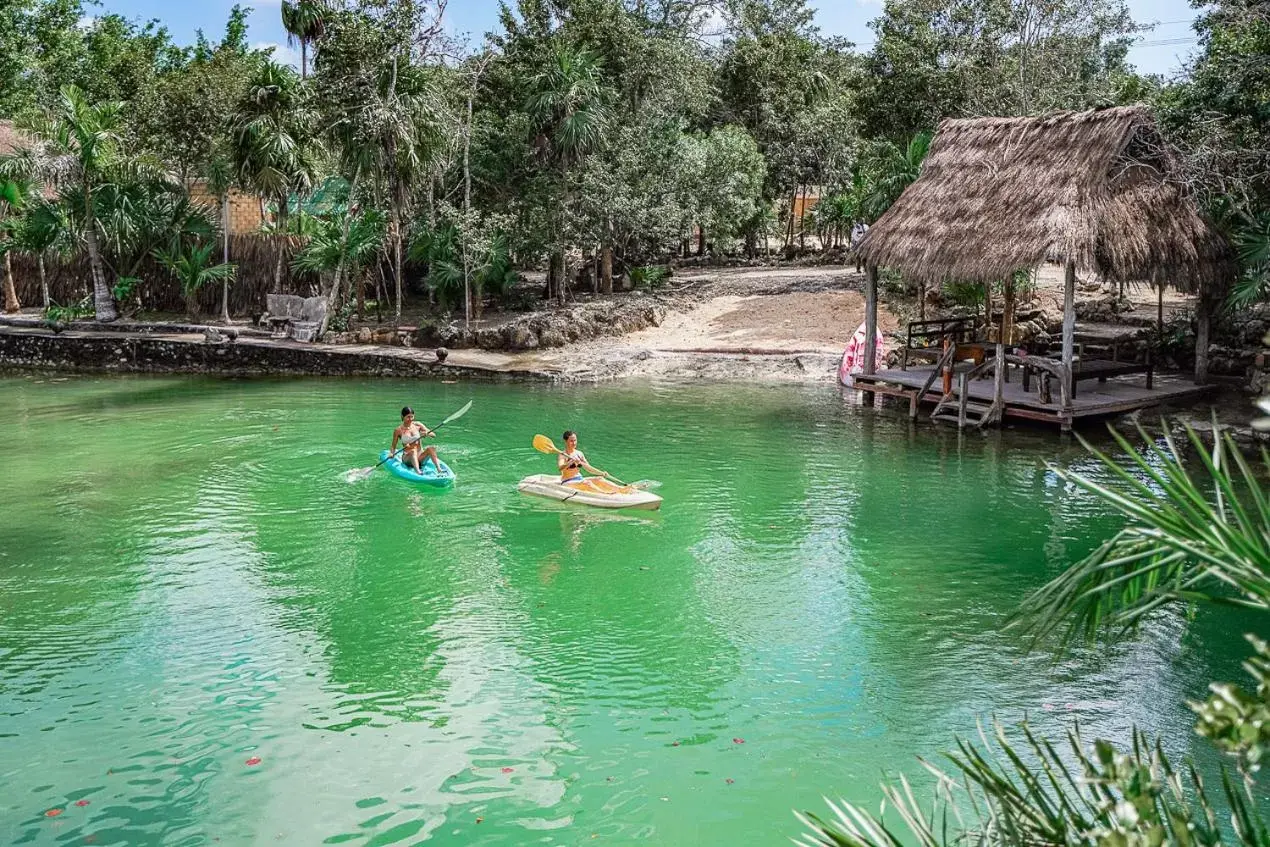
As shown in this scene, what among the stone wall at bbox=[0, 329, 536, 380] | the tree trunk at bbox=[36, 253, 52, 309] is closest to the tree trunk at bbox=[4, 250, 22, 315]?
the tree trunk at bbox=[36, 253, 52, 309]

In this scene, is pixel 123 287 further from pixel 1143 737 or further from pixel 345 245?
pixel 1143 737

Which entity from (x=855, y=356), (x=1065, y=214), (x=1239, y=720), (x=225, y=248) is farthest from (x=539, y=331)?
(x=1239, y=720)

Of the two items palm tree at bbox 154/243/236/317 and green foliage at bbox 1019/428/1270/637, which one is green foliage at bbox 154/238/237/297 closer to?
palm tree at bbox 154/243/236/317

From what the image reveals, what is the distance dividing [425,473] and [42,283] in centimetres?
2013

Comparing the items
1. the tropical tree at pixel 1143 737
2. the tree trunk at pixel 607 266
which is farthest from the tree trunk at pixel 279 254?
the tropical tree at pixel 1143 737

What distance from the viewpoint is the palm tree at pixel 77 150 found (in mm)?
24766

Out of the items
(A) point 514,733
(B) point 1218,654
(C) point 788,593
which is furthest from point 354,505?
(B) point 1218,654

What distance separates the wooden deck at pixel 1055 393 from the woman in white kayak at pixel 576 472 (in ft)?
22.3

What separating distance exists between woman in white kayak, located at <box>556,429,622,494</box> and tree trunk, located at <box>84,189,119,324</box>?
17.5 meters

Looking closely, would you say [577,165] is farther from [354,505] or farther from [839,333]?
[354,505]

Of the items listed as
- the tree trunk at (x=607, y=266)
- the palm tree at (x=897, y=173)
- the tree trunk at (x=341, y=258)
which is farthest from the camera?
the tree trunk at (x=607, y=266)

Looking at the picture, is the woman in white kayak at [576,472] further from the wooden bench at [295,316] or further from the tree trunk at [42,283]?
the tree trunk at [42,283]

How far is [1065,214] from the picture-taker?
15727 millimetres

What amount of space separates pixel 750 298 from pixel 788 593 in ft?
58.4
